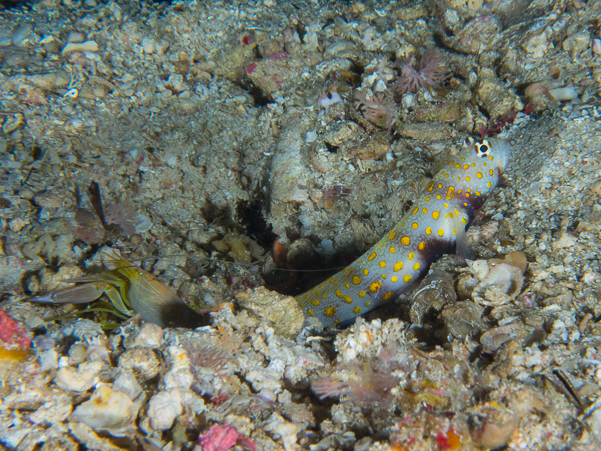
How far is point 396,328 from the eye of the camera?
2.32 metres

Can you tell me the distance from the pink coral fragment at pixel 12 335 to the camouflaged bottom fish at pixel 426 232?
2700 millimetres


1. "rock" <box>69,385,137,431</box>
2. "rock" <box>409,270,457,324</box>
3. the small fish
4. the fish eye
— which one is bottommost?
the small fish

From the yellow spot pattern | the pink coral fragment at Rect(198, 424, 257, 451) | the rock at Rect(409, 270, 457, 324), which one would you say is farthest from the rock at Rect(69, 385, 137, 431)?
the yellow spot pattern

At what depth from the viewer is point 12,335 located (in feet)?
6.33

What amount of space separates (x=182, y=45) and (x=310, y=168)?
3.65 m

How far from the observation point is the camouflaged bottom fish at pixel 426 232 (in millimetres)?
3676

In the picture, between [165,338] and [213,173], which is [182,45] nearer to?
[213,173]

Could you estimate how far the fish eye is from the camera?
143 inches

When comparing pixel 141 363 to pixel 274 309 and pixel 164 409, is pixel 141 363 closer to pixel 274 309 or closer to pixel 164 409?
pixel 164 409

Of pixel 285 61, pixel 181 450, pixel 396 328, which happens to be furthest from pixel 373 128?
pixel 181 450

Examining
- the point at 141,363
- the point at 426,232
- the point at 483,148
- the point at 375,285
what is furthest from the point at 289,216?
the point at 141,363

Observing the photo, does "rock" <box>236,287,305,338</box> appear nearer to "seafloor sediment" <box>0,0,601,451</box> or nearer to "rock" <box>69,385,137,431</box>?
"seafloor sediment" <box>0,0,601,451</box>

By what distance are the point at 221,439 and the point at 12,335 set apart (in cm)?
155

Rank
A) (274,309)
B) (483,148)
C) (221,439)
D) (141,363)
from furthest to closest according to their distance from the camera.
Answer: (483,148)
(274,309)
(141,363)
(221,439)
